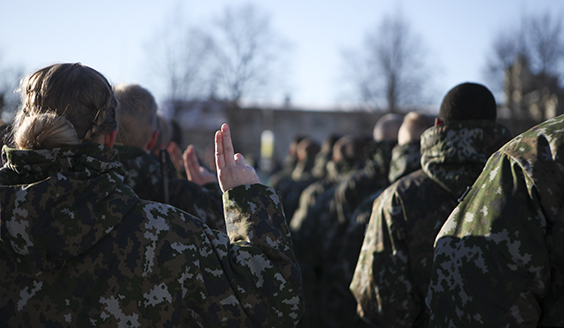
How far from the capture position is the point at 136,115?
2.52 m

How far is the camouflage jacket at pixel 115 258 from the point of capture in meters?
1.43

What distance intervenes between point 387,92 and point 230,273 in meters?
33.2

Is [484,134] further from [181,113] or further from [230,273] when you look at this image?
Answer: [181,113]

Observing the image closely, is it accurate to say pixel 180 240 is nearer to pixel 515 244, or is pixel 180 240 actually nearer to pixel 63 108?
pixel 63 108

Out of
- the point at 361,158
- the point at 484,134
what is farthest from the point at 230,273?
the point at 361,158

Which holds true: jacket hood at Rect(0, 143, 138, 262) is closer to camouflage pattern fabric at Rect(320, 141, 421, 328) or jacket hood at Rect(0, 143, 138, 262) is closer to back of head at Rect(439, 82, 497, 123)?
back of head at Rect(439, 82, 497, 123)

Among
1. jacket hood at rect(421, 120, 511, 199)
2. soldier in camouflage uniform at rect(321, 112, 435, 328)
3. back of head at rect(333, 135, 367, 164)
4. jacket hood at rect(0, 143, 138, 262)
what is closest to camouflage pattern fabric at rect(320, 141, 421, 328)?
soldier in camouflage uniform at rect(321, 112, 435, 328)

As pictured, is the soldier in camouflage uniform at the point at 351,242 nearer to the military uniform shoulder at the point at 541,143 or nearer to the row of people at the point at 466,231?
the row of people at the point at 466,231

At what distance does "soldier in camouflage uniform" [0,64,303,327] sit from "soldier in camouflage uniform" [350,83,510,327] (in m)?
1.17

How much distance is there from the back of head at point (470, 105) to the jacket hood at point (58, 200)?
1776 millimetres

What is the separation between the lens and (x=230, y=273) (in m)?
1.62

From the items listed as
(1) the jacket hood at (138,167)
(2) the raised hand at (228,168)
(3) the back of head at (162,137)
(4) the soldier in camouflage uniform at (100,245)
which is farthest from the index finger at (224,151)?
(3) the back of head at (162,137)

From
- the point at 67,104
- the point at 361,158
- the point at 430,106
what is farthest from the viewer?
the point at 430,106

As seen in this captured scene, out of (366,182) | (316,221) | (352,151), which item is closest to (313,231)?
(316,221)
